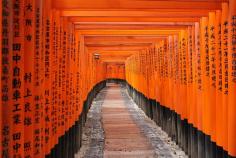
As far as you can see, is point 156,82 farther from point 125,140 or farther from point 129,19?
point 129,19

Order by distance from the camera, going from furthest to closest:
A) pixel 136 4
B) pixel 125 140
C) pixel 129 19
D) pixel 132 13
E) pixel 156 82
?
pixel 156 82 < pixel 125 140 < pixel 129 19 < pixel 132 13 < pixel 136 4

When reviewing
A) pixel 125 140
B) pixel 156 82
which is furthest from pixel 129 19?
pixel 156 82

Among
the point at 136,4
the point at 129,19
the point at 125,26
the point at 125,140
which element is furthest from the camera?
the point at 125,140

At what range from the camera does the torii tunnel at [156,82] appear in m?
4.01

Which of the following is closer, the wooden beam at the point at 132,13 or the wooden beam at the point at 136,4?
the wooden beam at the point at 136,4

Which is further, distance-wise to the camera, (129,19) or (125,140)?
(125,140)

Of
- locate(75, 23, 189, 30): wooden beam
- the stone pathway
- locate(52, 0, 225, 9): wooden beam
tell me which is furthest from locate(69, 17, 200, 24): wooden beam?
the stone pathway

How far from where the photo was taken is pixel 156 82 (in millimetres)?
14953

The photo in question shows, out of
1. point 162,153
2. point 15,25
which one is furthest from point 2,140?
point 162,153

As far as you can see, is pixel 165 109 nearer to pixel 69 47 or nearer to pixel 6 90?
pixel 69 47

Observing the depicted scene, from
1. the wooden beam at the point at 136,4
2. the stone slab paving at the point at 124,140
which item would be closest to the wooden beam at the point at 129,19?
the wooden beam at the point at 136,4

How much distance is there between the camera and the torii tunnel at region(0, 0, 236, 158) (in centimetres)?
401

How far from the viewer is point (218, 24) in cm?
680

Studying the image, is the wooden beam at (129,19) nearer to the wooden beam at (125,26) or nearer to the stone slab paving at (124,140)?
the wooden beam at (125,26)
